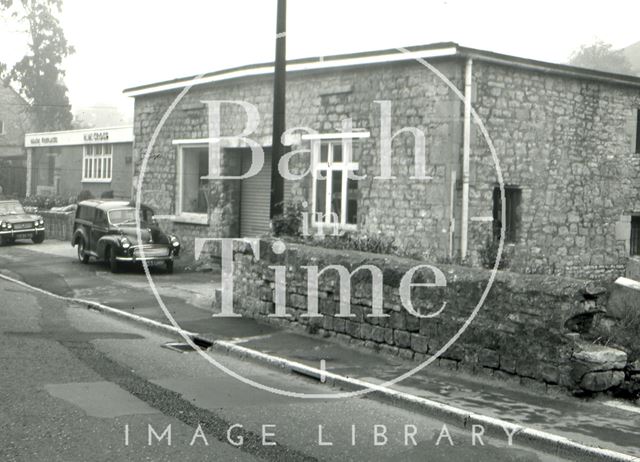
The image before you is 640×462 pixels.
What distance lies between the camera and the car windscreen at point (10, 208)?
27961 millimetres

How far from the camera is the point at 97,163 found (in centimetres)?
3516

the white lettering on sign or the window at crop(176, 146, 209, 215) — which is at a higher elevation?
the white lettering on sign

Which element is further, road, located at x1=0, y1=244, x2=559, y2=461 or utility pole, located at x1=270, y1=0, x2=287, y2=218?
utility pole, located at x1=270, y1=0, x2=287, y2=218

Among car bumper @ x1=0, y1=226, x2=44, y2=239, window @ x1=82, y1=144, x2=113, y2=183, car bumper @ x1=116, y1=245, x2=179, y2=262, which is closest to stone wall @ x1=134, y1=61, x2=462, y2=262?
car bumper @ x1=116, y1=245, x2=179, y2=262

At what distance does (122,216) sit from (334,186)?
236 inches

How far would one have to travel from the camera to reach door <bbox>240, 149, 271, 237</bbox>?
21.0 metres

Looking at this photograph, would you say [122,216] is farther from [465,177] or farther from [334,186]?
[465,177]

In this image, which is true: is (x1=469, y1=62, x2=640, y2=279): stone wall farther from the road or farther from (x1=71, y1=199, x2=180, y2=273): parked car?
the road

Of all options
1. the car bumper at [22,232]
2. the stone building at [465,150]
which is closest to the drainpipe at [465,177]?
the stone building at [465,150]

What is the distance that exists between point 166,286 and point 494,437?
37.0 feet

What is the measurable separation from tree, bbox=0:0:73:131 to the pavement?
41411 mm

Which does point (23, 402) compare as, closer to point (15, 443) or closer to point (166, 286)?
point (15, 443)

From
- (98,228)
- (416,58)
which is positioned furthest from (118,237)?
(416,58)

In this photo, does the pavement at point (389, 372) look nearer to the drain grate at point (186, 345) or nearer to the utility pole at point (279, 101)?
the drain grate at point (186, 345)
